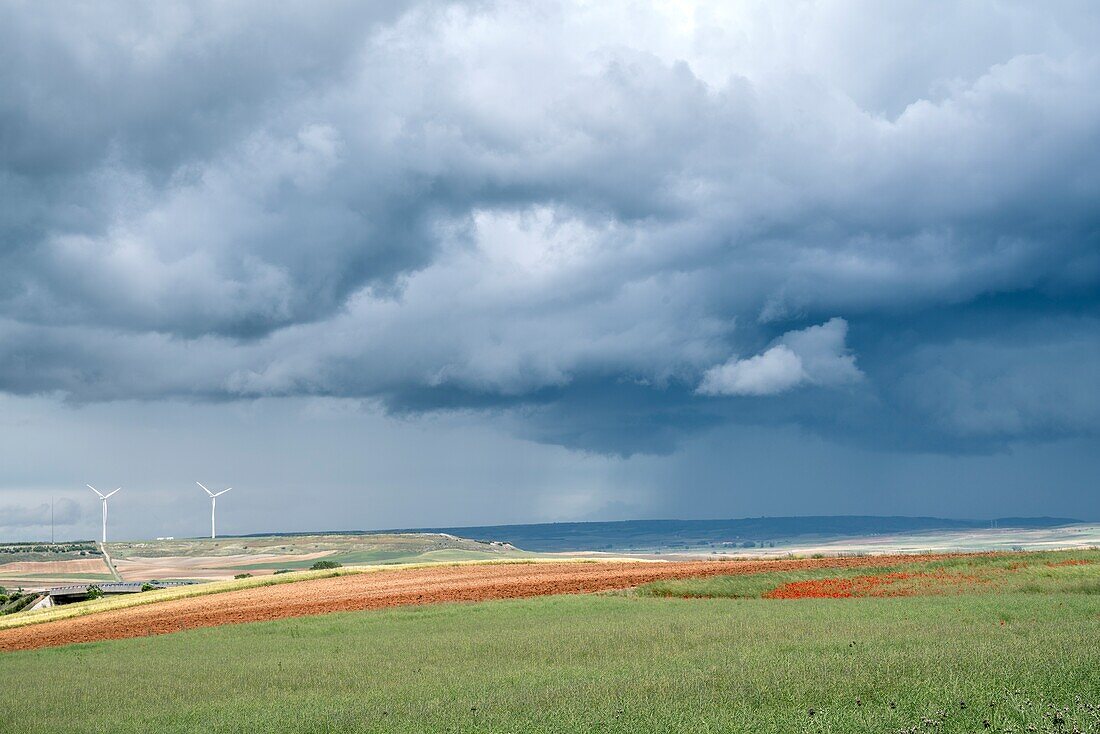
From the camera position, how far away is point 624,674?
18516 mm

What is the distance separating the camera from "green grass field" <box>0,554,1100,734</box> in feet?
44.5

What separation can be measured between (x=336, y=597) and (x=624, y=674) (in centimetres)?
3443

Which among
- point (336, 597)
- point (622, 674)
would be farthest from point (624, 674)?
point (336, 597)

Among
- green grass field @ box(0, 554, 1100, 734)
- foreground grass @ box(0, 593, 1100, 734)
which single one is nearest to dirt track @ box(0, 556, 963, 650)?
green grass field @ box(0, 554, 1100, 734)

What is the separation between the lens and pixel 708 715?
13586mm

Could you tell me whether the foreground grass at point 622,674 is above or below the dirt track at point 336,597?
above

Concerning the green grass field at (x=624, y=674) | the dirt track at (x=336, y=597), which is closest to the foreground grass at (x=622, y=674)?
the green grass field at (x=624, y=674)

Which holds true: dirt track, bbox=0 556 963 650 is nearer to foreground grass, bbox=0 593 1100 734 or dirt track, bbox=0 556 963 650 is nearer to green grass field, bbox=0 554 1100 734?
green grass field, bbox=0 554 1100 734

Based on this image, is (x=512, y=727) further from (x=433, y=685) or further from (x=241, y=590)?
(x=241, y=590)

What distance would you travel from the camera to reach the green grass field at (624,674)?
13.6 metres

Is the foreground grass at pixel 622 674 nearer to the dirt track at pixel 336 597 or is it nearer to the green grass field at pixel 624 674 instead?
the green grass field at pixel 624 674

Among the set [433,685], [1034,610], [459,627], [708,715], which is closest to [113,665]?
[459,627]

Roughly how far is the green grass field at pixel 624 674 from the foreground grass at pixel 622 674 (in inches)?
2.6

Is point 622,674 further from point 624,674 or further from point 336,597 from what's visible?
point 336,597
